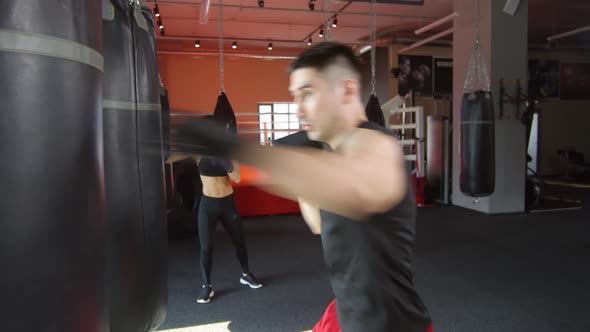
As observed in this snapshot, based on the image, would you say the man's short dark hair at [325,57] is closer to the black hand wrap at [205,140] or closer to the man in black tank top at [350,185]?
the man in black tank top at [350,185]

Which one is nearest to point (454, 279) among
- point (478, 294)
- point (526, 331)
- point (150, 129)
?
point (478, 294)

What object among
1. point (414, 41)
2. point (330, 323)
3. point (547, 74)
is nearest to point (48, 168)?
point (330, 323)

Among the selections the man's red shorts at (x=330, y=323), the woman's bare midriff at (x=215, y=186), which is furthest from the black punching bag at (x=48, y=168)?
the woman's bare midriff at (x=215, y=186)

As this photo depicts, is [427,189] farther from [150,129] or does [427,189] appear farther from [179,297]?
[150,129]

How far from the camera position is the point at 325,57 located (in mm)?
1022

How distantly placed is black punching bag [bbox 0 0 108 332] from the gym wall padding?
37cm

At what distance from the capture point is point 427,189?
292 inches

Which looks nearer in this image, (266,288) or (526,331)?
(526,331)

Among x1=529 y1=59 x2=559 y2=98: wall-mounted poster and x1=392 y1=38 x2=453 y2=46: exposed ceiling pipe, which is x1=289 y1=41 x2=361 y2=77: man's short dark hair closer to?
x1=392 y1=38 x2=453 y2=46: exposed ceiling pipe

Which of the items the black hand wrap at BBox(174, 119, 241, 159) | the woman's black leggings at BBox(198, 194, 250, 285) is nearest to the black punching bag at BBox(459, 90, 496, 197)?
the woman's black leggings at BBox(198, 194, 250, 285)

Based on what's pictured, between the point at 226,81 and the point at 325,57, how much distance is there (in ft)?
34.3

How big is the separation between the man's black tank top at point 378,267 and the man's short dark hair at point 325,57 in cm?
17

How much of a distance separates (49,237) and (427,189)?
722 centimetres

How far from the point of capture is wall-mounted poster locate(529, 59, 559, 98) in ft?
35.0
